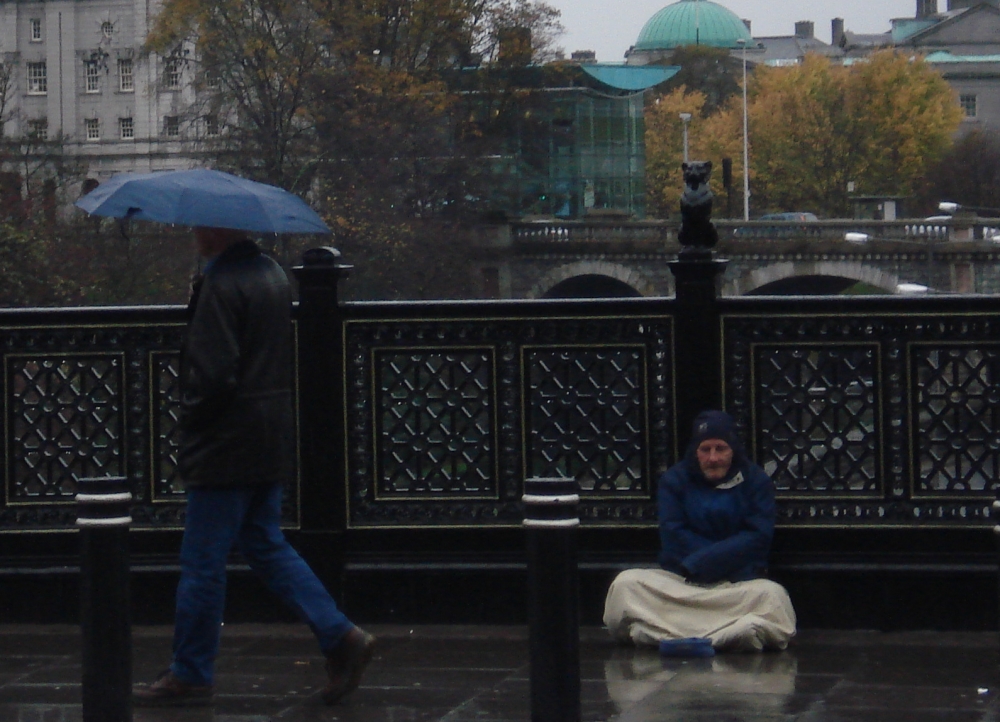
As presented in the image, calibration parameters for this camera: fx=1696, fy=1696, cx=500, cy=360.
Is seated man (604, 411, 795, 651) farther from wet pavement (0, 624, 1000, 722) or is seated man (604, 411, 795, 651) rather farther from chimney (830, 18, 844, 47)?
chimney (830, 18, 844, 47)

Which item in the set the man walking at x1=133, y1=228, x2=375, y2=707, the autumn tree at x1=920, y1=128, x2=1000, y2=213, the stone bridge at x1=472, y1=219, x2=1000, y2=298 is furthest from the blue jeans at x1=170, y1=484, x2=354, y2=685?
the autumn tree at x1=920, y1=128, x2=1000, y2=213

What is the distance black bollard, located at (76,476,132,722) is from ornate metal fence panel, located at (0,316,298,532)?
8.18 ft

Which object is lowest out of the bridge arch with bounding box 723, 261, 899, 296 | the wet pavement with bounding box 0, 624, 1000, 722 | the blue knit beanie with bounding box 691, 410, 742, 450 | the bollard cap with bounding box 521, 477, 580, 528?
the wet pavement with bounding box 0, 624, 1000, 722

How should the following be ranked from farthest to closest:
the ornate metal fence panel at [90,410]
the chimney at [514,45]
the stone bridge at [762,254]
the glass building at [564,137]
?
the stone bridge at [762,254], the glass building at [564,137], the chimney at [514,45], the ornate metal fence panel at [90,410]

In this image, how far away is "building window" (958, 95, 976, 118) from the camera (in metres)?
122

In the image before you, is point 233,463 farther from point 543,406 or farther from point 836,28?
point 836,28

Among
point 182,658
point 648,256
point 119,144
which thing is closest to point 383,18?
point 648,256

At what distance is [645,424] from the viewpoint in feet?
25.1

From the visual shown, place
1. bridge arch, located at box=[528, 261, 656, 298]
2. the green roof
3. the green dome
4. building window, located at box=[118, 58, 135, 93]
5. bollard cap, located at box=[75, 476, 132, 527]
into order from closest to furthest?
bollard cap, located at box=[75, 476, 132, 527], bridge arch, located at box=[528, 261, 656, 298], the green roof, building window, located at box=[118, 58, 135, 93], the green dome

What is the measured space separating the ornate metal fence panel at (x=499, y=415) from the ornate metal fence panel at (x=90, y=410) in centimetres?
53

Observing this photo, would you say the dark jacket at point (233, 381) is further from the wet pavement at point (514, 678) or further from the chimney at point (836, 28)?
the chimney at point (836, 28)

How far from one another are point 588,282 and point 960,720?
62205 mm

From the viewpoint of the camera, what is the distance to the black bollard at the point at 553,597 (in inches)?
200

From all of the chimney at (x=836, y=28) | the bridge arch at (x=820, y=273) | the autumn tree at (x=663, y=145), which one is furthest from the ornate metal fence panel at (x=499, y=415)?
the chimney at (x=836, y=28)
